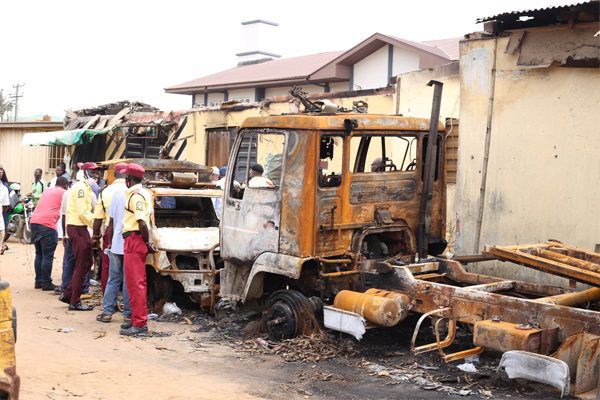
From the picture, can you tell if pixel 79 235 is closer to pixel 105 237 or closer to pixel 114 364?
pixel 105 237

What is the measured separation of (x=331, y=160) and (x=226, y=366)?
2.40 m

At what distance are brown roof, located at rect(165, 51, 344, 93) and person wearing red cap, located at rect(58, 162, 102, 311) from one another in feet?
46.6

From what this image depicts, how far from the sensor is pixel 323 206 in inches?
267

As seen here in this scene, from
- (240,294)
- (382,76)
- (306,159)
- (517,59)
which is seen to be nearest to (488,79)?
(517,59)

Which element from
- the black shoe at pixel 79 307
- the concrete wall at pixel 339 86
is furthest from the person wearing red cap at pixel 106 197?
the concrete wall at pixel 339 86

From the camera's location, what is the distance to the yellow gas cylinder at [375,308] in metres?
6.20

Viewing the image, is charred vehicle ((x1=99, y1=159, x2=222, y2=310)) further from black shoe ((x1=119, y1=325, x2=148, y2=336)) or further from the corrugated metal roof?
the corrugated metal roof

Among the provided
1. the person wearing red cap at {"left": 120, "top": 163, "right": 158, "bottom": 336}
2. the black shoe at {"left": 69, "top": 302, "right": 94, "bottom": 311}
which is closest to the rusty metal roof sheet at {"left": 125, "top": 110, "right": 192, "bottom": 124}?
the black shoe at {"left": 69, "top": 302, "right": 94, "bottom": 311}

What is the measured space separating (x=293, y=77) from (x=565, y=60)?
15.2m

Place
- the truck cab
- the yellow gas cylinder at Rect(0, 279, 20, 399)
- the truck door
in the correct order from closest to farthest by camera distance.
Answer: the yellow gas cylinder at Rect(0, 279, 20, 399), the truck cab, the truck door

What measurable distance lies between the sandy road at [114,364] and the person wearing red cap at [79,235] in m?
0.29

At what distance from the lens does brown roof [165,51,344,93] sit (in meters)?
23.8

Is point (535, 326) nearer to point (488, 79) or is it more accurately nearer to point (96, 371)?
point (96, 371)

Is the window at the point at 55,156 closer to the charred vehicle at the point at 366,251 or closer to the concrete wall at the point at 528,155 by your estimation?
the charred vehicle at the point at 366,251
